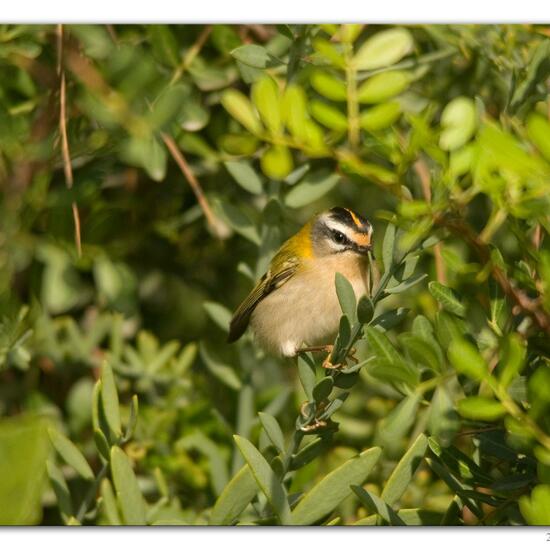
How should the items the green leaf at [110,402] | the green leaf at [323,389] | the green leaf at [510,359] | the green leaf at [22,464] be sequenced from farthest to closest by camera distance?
the green leaf at [110,402] < the green leaf at [323,389] < the green leaf at [510,359] < the green leaf at [22,464]

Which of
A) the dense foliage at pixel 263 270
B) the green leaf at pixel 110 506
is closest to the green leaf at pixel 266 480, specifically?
the dense foliage at pixel 263 270

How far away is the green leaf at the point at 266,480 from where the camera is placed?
4.46ft

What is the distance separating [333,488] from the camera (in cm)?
141

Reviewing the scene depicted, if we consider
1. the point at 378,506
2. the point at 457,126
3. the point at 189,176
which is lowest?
the point at 378,506

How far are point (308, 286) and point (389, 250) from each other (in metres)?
0.75

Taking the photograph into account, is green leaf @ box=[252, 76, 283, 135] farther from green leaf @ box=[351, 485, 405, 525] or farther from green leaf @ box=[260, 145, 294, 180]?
green leaf @ box=[351, 485, 405, 525]

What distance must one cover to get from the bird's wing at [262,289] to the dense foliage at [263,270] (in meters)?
0.04

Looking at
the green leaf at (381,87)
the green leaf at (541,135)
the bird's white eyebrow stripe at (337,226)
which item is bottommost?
the bird's white eyebrow stripe at (337,226)

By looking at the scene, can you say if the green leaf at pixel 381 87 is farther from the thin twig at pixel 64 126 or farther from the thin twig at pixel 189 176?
the thin twig at pixel 64 126

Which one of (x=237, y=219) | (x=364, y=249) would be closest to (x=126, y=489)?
(x=237, y=219)

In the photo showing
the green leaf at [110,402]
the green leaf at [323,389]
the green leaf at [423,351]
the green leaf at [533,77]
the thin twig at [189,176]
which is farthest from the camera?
the thin twig at [189,176]

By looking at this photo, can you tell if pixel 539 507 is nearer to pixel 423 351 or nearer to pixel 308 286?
pixel 423 351

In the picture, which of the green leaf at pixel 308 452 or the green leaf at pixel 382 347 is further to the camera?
the green leaf at pixel 308 452
